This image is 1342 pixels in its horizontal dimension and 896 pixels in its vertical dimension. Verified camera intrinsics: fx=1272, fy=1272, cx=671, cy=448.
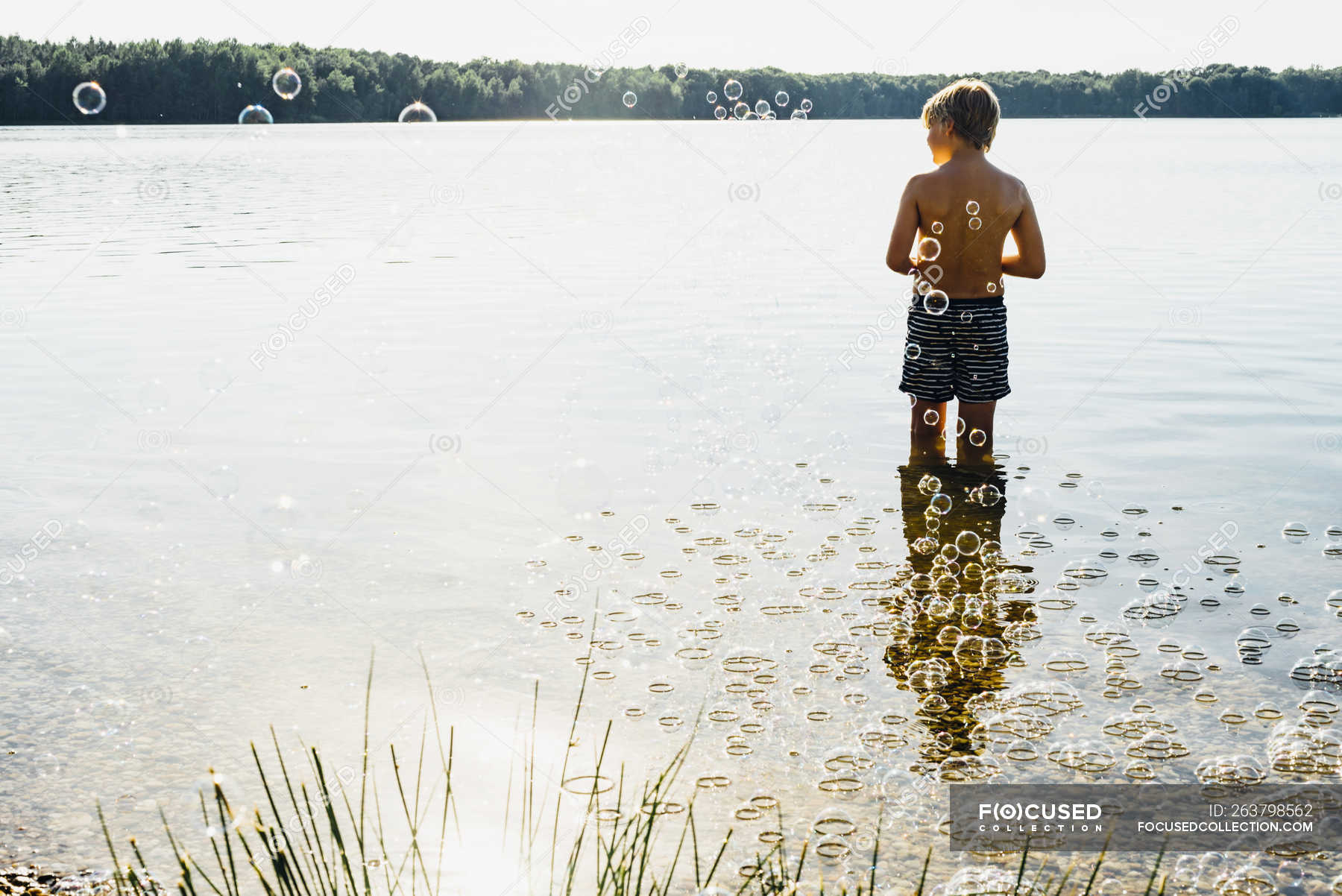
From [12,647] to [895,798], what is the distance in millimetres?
4061

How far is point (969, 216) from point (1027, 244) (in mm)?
419

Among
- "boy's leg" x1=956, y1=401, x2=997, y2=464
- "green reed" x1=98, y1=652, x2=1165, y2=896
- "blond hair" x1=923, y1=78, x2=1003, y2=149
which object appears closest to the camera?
"green reed" x1=98, y1=652, x2=1165, y2=896

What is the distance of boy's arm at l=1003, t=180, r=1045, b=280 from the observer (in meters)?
7.71

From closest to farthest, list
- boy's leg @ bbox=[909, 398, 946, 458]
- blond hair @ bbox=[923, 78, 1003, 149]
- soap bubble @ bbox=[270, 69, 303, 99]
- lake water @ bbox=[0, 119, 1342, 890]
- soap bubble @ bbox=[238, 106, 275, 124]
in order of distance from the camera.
Answer: 1. lake water @ bbox=[0, 119, 1342, 890]
2. blond hair @ bbox=[923, 78, 1003, 149]
3. boy's leg @ bbox=[909, 398, 946, 458]
4. soap bubble @ bbox=[270, 69, 303, 99]
5. soap bubble @ bbox=[238, 106, 275, 124]

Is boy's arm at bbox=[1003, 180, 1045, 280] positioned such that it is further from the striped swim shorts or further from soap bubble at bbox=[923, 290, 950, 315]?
soap bubble at bbox=[923, 290, 950, 315]

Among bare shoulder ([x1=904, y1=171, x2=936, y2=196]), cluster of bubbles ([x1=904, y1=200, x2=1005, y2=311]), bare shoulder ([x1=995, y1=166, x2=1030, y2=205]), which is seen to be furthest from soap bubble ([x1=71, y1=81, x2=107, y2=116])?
bare shoulder ([x1=995, y1=166, x2=1030, y2=205])

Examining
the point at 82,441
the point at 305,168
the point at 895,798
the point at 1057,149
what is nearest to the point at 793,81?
the point at 1057,149

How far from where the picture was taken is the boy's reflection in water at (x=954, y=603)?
485 cm

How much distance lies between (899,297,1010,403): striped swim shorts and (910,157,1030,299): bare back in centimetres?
13

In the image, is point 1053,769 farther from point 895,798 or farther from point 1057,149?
point 1057,149

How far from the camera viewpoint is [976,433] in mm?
8398

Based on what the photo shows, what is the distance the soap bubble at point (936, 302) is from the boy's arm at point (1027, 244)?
1.39ft

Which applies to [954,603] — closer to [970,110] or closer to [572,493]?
[572,493]

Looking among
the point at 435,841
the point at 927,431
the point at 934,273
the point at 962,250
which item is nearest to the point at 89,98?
the point at 927,431
